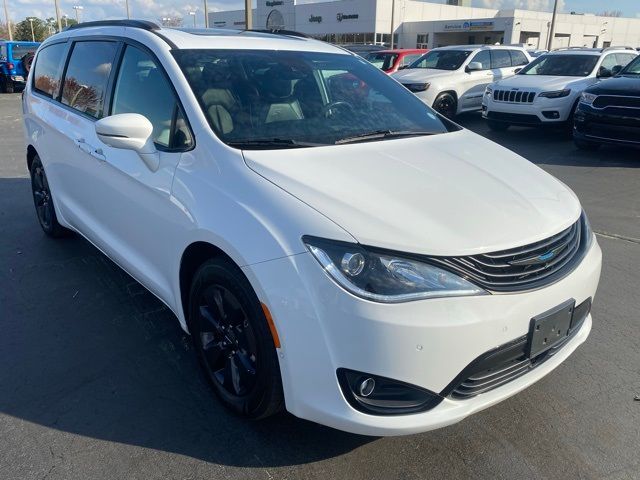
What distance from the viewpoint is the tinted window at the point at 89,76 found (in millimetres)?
3656

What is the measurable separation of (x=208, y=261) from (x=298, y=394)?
0.74 meters

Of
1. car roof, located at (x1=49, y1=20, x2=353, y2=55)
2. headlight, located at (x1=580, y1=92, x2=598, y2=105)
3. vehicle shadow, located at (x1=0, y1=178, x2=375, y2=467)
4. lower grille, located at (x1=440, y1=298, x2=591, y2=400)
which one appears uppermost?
car roof, located at (x1=49, y1=20, x2=353, y2=55)

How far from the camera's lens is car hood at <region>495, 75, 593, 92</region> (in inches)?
408

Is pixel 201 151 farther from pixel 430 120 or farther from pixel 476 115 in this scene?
pixel 476 115

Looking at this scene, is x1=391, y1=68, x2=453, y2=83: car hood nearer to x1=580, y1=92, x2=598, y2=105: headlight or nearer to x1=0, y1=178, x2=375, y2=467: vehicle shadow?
x1=580, y1=92, x2=598, y2=105: headlight

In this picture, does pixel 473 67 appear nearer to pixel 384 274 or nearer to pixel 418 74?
pixel 418 74

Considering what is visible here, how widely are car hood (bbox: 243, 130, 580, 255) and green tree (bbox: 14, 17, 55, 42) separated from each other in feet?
234

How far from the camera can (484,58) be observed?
13586 millimetres

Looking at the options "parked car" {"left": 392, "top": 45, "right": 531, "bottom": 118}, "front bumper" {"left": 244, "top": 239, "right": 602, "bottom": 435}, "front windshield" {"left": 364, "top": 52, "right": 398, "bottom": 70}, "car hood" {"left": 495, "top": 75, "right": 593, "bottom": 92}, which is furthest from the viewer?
"front windshield" {"left": 364, "top": 52, "right": 398, "bottom": 70}

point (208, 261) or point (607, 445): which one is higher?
point (208, 261)

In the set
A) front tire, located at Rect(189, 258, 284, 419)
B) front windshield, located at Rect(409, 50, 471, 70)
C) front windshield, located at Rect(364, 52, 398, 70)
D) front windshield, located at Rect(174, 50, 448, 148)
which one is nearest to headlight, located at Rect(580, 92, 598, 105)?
front windshield, located at Rect(409, 50, 471, 70)

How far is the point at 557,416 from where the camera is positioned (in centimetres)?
274

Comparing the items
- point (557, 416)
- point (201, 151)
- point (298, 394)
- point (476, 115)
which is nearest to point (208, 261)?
point (201, 151)

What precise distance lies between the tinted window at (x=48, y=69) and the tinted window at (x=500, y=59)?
11334 mm
